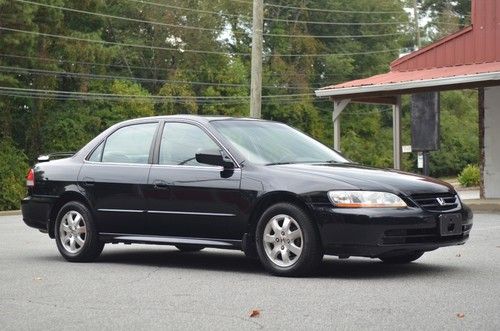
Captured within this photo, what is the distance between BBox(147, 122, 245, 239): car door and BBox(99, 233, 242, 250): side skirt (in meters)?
0.05

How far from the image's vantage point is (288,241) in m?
8.94

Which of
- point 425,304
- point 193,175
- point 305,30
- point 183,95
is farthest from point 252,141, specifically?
point 305,30

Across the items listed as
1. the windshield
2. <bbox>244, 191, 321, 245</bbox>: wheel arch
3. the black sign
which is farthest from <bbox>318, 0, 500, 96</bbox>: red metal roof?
<bbox>244, 191, 321, 245</bbox>: wheel arch

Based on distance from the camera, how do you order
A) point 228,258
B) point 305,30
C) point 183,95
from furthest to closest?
point 305,30, point 183,95, point 228,258

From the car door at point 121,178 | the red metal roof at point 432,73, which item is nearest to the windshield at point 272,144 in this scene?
the car door at point 121,178

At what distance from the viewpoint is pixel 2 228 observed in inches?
682

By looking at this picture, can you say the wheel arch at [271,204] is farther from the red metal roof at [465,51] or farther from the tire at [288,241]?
the red metal roof at [465,51]

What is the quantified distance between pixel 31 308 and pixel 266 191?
2.62 metres

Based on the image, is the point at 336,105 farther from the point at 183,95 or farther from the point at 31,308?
the point at 183,95

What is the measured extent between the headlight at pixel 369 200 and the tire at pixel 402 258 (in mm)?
1245

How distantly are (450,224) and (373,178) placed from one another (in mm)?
829

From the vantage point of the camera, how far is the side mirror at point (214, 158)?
946 cm

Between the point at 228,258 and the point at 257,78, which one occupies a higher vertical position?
the point at 257,78

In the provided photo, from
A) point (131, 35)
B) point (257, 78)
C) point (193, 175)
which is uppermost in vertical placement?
point (131, 35)
